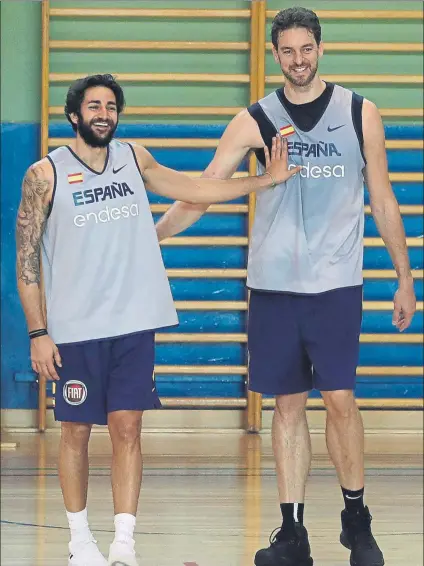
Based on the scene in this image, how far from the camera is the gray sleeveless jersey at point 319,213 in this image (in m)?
4.07

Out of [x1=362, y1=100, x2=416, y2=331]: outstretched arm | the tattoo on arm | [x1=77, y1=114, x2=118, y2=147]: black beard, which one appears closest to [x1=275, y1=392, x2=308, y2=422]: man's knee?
[x1=362, y1=100, x2=416, y2=331]: outstretched arm

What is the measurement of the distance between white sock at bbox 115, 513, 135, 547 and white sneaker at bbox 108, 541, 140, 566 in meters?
0.01

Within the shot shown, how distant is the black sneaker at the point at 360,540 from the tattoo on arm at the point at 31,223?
4.13 feet

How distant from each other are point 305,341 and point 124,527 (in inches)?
32.8

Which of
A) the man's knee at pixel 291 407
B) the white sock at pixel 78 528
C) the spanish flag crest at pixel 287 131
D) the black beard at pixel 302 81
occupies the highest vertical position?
the black beard at pixel 302 81

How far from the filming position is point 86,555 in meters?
3.91

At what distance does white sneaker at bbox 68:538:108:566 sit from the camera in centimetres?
391

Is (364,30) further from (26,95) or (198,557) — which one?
(198,557)

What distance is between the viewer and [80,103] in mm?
3902

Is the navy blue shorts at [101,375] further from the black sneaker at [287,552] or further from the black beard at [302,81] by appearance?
the black beard at [302,81]

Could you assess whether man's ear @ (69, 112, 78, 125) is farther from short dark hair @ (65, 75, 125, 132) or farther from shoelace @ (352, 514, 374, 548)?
shoelace @ (352, 514, 374, 548)

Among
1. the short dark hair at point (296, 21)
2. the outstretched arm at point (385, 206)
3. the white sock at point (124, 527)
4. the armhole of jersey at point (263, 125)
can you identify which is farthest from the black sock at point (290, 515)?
the short dark hair at point (296, 21)

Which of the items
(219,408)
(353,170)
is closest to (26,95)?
(219,408)

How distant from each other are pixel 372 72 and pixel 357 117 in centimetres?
336
